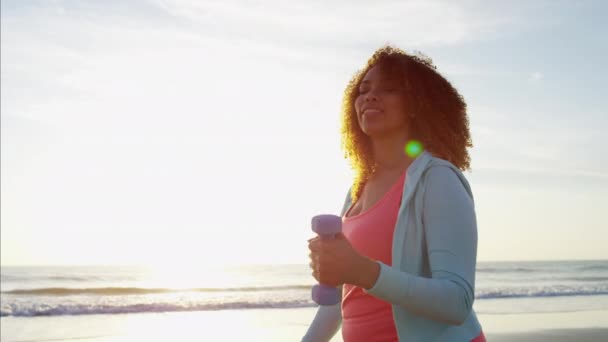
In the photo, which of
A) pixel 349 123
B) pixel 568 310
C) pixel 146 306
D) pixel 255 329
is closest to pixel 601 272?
pixel 568 310

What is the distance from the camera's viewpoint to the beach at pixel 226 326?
1005 cm

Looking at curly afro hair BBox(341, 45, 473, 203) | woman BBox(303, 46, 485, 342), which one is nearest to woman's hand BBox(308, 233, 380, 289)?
woman BBox(303, 46, 485, 342)

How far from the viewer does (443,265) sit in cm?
168

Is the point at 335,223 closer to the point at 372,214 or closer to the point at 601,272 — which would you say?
the point at 372,214

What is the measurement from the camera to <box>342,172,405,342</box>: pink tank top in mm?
1937

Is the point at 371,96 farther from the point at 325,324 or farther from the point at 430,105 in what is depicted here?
the point at 325,324

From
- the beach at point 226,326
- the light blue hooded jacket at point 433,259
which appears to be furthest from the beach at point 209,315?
the light blue hooded jacket at point 433,259

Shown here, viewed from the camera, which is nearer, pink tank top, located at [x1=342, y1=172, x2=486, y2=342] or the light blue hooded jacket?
the light blue hooded jacket

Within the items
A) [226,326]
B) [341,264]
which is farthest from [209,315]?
[341,264]

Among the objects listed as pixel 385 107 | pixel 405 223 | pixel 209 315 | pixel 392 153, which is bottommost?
pixel 209 315

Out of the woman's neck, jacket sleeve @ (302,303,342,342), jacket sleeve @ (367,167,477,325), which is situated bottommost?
jacket sleeve @ (302,303,342,342)

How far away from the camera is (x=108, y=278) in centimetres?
3175

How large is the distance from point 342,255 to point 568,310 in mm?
14878

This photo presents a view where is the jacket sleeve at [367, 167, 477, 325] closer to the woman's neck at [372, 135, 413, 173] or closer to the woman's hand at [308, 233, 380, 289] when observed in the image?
the woman's hand at [308, 233, 380, 289]
